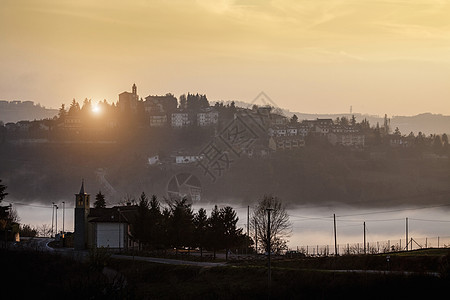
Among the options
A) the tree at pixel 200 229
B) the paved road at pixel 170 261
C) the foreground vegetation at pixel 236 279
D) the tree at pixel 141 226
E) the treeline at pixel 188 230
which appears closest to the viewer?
the foreground vegetation at pixel 236 279

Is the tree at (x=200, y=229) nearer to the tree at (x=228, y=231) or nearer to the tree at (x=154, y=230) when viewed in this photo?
the tree at (x=228, y=231)

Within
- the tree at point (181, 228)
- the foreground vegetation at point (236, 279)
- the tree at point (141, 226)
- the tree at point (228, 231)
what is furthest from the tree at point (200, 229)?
the foreground vegetation at point (236, 279)

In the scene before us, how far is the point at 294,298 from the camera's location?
4822 centimetres

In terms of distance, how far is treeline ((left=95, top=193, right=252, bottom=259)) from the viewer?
6631cm

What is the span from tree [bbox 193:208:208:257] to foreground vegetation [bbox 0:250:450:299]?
7922 mm

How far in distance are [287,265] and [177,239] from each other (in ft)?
53.4

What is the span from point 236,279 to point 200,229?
1634 cm

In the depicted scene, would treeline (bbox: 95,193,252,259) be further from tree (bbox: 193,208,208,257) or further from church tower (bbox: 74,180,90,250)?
church tower (bbox: 74,180,90,250)

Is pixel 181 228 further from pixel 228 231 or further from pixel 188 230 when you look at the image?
pixel 228 231

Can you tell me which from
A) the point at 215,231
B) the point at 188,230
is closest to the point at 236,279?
the point at 215,231

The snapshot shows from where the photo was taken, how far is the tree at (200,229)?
67062mm

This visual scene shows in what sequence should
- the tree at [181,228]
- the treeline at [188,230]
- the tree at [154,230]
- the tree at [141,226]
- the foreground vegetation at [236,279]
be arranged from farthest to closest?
1. the tree at [141,226]
2. the tree at [154,230]
3. the tree at [181,228]
4. the treeline at [188,230]
5. the foreground vegetation at [236,279]

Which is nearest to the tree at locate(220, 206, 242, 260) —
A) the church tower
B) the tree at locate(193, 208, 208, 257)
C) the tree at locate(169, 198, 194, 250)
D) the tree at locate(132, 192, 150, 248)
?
the tree at locate(193, 208, 208, 257)

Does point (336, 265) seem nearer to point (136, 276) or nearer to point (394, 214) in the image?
point (136, 276)
